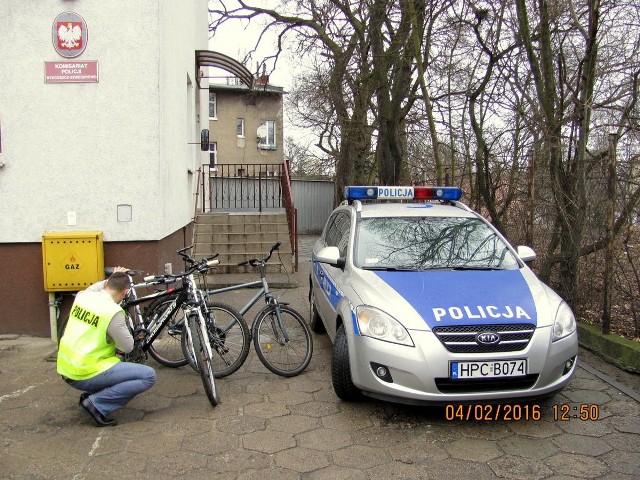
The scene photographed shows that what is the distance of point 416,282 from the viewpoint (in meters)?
4.38

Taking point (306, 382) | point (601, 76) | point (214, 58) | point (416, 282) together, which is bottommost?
point (306, 382)

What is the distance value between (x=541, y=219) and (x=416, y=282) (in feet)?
10.7

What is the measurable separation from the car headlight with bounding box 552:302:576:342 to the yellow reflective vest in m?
3.15

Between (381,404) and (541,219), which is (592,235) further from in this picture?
(381,404)

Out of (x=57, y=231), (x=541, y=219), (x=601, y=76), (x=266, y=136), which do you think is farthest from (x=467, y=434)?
(x=266, y=136)

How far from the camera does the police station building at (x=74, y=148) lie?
236 inches

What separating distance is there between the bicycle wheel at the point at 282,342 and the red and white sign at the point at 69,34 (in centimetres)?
355

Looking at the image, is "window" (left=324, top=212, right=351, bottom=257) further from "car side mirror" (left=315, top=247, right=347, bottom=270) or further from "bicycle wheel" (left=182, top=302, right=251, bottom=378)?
"bicycle wheel" (left=182, top=302, right=251, bottom=378)

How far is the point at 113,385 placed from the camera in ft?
13.4

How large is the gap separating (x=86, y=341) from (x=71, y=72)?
11.2 feet

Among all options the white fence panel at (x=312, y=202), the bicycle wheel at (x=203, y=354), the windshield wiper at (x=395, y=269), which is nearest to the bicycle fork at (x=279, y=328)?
the bicycle wheel at (x=203, y=354)

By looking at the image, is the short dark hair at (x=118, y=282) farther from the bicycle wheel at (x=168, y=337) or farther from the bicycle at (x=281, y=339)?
the bicycle at (x=281, y=339)

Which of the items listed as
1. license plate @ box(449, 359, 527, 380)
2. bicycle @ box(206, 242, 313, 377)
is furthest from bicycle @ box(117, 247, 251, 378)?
license plate @ box(449, 359, 527, 380)

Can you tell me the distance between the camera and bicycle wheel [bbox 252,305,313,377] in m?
5.05
